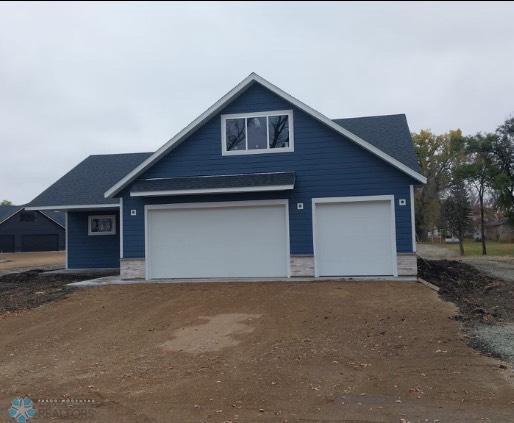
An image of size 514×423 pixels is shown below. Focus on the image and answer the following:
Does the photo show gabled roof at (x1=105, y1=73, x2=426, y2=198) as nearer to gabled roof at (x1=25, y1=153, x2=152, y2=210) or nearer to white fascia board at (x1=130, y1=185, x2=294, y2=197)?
white fascia board at (x1=130, y1=185, x2=294, y2=197)

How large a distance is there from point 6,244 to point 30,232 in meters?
2.39

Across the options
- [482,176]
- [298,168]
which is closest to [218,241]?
[298,168]

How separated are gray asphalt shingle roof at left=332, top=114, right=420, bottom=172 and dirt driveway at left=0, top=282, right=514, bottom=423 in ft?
16.6

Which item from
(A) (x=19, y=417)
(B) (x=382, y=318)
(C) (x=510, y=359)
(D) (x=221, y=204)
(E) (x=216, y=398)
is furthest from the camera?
(D) (x=221, y=204)

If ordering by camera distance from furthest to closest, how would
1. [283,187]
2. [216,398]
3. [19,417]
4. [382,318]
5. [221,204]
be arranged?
[221,204] < [283,187] < [382,318] < [216,398] < [19,417]

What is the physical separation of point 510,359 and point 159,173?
36.8 feet

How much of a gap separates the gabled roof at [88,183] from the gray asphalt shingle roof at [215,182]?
4.33 metres

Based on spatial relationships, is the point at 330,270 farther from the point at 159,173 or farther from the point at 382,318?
the point at 159,173

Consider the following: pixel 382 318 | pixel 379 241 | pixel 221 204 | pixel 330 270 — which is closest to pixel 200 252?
pixel 221 204

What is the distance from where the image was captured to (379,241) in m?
13.8

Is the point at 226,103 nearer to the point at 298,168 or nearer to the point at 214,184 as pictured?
the point at 214,184

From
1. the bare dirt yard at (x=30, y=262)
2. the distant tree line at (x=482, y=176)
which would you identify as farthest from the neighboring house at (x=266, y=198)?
the distant tree line at (x=482, y=176)

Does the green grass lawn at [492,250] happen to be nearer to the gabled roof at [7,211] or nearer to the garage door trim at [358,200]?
the garage door trim at [358,200]

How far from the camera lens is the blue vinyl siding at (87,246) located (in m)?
20.1
